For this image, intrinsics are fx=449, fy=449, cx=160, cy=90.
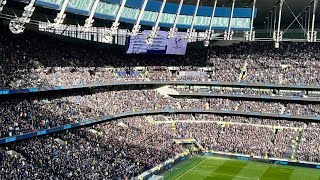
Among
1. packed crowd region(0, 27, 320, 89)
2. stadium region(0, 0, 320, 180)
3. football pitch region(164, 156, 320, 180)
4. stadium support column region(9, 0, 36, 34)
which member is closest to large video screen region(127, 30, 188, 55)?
stadium region(0, 0, 320, 180)

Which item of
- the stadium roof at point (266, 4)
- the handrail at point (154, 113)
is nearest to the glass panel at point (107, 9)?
the handrail at point (154, 113)

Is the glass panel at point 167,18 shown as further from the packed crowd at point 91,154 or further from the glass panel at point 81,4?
the glass panel at point 81,4

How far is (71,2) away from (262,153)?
2479 centimetres

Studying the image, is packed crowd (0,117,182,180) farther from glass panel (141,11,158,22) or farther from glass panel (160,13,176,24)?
glass panel (160,13,176,24)

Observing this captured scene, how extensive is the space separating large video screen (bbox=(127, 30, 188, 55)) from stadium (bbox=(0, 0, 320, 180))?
0.13 meters

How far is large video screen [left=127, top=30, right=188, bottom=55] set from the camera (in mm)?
48888

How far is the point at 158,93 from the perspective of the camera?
5319cm

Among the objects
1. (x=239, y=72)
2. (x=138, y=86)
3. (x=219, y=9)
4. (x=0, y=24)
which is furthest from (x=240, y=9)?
(x=0, y=24)

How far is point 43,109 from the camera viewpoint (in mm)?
36219

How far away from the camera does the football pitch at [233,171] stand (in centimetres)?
3891

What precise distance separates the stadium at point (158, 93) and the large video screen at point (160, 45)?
13cm

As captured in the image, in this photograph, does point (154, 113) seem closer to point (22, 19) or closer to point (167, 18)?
point (167, 18)

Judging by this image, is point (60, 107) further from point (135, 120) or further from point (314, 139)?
point (314, 139)

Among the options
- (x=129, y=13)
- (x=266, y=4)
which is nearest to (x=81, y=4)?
(x=129, y=13)
